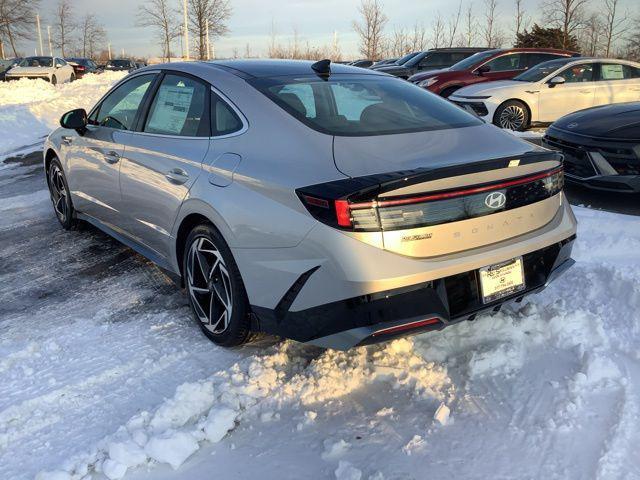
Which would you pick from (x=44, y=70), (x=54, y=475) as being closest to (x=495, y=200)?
(x=54, y=475)

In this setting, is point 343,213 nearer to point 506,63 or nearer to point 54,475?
point 54,475

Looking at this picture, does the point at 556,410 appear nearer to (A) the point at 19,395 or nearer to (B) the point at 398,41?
(A) the point at 19,395

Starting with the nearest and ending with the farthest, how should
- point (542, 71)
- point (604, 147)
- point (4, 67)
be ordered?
point (604, 147) → point (542, 71) → point (4, 67)

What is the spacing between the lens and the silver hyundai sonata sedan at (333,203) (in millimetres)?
2477

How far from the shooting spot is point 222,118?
3.28m

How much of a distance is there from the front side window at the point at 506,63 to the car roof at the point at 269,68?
1078cm

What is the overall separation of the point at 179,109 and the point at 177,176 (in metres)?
0.55

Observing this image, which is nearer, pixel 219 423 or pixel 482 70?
pixel 219 423

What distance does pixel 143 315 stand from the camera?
12.4 ft

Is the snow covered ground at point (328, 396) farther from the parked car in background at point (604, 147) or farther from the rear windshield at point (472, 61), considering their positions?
the rear windshield at point (472, 61)

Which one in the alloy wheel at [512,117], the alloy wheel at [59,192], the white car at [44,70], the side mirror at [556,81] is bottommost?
the alloy wheel at [59,192]

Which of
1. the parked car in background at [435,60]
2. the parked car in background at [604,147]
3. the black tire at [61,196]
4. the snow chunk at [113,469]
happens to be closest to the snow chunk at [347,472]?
the snow chunk at [113,469]

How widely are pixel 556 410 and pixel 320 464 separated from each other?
1.10m

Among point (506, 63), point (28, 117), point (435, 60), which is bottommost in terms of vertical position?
point (28, 117)
